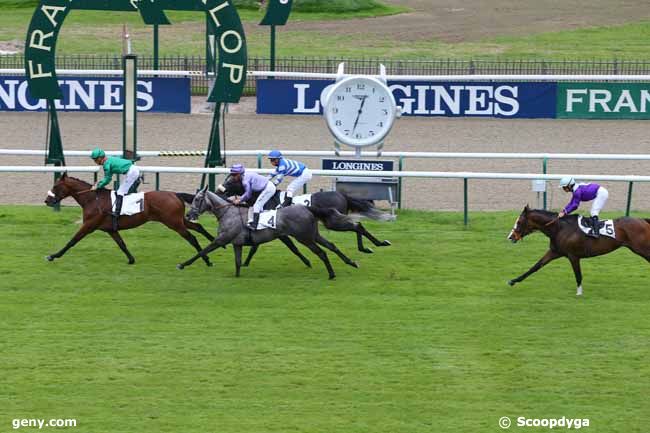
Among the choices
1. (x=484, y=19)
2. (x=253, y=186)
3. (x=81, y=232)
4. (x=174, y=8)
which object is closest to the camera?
(x=253, y=186)

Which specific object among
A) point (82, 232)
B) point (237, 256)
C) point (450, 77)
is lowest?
point (237, 256)

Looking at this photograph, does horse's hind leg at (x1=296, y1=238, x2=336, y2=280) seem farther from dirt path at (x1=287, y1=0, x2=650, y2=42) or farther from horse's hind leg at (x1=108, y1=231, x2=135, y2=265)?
dirt path at (x1=287, y1=0, x2=650, y2=42)

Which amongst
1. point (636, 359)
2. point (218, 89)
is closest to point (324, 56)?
point (218, 89)

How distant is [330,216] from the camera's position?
49.2 ft

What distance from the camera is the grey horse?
14.8m

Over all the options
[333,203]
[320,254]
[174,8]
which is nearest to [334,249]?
[320,254]

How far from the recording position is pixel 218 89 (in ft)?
58.5

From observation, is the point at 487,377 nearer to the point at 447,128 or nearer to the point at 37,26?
the point at 37,26

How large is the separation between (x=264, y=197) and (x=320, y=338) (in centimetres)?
277

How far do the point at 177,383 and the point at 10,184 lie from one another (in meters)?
9.61

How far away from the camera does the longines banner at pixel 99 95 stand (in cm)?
2500

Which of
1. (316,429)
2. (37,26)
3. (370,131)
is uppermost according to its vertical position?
(37,26)

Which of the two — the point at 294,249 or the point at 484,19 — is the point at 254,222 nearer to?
the point at 294,249

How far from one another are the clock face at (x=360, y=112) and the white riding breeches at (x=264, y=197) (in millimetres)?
3207
